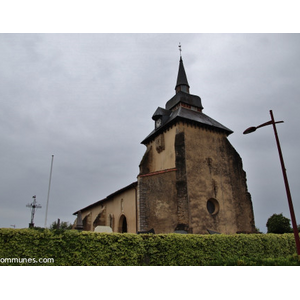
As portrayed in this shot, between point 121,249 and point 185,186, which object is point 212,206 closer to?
point 185,186

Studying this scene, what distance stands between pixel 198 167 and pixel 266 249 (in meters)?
7.71

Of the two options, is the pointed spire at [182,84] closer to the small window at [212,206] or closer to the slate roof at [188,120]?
the slate roof at [188,120]

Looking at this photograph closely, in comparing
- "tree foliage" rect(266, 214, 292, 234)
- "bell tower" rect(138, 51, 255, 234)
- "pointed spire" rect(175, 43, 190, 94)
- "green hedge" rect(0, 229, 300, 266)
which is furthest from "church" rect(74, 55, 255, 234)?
"tree foliage" rect(266, 214, 292, 234)

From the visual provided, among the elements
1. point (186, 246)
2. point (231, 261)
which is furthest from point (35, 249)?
point (231, 261)

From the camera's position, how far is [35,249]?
8.45 meters

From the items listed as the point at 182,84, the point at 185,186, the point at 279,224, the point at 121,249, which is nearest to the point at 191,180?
the point at 185,186

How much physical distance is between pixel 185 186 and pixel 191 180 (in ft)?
2.91

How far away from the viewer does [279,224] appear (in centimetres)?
2878

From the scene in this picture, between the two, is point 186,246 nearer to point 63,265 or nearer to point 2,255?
point 63,265

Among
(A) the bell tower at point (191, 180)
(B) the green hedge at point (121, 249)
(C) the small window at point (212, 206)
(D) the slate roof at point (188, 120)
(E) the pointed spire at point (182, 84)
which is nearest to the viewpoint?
(B) the green hedge at point (121, 249)

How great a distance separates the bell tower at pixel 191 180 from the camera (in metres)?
18.4

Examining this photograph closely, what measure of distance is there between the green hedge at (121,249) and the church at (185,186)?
→ 16.3ft

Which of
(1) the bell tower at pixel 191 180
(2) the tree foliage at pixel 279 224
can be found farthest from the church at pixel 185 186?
(2) the tree foliage at pixel 279 224

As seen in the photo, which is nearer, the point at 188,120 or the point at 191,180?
the point at 191,180
